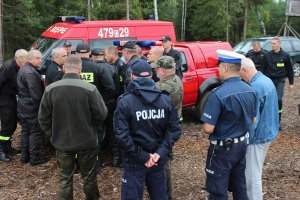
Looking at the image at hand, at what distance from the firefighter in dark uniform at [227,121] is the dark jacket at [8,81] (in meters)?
3.88

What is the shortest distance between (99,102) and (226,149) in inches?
60.4

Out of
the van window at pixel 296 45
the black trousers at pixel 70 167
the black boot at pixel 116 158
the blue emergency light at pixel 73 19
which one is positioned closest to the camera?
the black trousers at pixel 70 167

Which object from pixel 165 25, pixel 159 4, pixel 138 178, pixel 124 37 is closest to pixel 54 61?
pixel 138 178

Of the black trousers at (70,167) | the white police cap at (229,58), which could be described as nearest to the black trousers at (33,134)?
the black trousers at (70,167)

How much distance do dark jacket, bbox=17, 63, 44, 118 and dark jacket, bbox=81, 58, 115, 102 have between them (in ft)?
3.23

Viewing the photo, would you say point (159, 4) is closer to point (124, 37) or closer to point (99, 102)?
point (124, 37)

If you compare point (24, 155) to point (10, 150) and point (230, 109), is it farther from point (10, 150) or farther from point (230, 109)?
point (230, 109)

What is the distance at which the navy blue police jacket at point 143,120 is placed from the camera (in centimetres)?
347

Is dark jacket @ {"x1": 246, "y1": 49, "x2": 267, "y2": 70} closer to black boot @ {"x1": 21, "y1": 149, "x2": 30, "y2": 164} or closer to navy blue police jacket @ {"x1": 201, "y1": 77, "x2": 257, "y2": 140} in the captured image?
navy blue police jacket @ {"x1": 201, "y1": 77, "x2": 257, "y2": 140}

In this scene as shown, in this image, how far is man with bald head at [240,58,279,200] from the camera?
13.5 ft

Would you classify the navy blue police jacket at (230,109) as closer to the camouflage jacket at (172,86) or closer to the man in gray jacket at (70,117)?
the camouflage jacket at (172,86)

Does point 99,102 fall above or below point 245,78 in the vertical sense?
below

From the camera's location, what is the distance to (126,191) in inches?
141

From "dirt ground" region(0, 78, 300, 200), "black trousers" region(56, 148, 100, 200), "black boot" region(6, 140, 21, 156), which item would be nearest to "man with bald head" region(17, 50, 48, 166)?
"dirt ground" region(0, 78, 300, 200)
